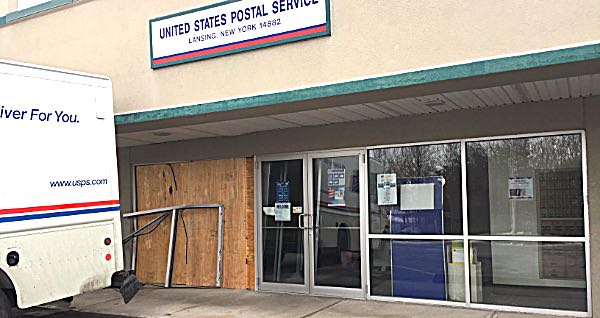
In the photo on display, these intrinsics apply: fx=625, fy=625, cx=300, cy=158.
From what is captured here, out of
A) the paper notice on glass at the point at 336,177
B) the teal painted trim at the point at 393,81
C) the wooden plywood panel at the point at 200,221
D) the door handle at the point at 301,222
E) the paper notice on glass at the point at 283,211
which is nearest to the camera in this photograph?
the teal painted trim at the point at 393,81

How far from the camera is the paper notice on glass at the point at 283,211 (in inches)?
386

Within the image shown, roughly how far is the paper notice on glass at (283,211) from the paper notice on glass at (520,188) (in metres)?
3.38

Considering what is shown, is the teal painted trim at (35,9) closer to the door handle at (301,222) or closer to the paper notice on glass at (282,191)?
the paper notice on glass at (282,191)

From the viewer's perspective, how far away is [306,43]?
24.8 feet

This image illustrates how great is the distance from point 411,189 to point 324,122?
5.21 feet

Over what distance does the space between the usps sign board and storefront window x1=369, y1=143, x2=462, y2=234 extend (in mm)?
2306

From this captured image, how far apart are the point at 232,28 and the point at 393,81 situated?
256 centimetres

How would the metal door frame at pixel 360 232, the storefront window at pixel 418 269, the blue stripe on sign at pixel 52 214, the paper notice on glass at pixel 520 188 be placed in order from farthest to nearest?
the metal door frame at pixel 360 232
the storefront window at pixel 418 269
the paper notice on glass at pixel 520 188
the blue stripe on sign at pixel 52 214

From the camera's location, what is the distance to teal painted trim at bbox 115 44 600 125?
5789 millimetres

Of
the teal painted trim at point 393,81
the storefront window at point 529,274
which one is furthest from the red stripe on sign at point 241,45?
the storefront window at point 529,274

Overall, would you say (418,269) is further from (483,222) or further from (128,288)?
(128,288)

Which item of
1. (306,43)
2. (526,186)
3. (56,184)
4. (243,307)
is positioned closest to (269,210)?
(243,307)

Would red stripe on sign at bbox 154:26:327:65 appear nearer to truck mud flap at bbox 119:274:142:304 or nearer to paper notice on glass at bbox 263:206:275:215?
paper notice on glass at bbox 263:206:275:215

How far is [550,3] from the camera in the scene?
604cm
